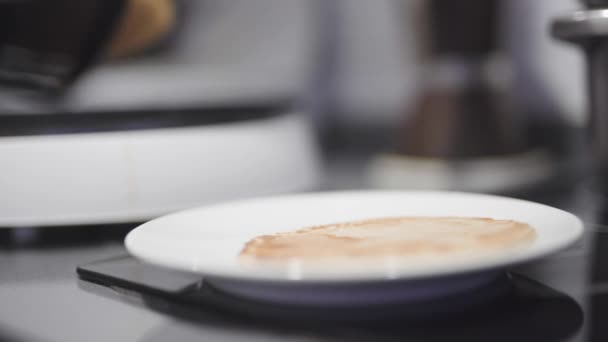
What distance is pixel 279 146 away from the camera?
63 cm

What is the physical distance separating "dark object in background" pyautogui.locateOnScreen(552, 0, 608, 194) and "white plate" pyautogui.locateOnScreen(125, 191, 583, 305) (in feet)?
0.58

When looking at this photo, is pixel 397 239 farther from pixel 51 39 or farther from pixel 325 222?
pixel 51 39

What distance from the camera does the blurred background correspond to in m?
0.54

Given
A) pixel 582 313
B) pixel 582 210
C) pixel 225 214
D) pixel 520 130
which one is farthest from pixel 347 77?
pixel 582 313

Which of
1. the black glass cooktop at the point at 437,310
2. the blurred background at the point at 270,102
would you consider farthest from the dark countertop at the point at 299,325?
the blurred background at the point at 270,102

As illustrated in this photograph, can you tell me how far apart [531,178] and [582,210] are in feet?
0.53

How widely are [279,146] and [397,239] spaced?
1.03 ft

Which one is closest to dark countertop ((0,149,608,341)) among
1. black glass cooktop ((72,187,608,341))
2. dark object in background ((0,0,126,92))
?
black glass cooktop ((72,187,608,341))

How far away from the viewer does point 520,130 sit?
Result: 0.81 metres

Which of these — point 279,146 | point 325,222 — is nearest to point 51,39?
point 279,146

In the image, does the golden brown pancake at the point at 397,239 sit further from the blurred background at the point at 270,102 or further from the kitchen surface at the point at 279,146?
the blurred background at the point at 270,102

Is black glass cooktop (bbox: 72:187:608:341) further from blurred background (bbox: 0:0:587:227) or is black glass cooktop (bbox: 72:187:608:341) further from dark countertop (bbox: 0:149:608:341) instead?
blurred background (bbox: 0:0:587:227)

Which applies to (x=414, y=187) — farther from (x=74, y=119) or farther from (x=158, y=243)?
(x=158, y=243)

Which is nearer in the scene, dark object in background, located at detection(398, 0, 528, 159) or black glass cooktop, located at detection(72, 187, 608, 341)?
black glass cooktop, located at detection(72, 187, 608, 341)
